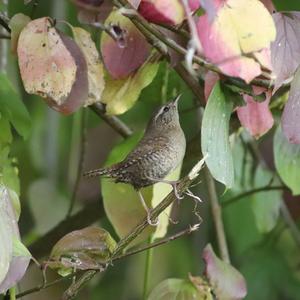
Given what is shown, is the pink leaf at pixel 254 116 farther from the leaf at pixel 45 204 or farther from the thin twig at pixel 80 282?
the leaf at pixel 45 204

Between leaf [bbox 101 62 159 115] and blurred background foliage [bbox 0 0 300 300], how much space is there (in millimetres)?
398

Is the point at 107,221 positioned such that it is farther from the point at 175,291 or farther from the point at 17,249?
the point at 17,249

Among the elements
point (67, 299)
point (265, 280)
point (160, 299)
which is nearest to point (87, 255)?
point (67, 299)

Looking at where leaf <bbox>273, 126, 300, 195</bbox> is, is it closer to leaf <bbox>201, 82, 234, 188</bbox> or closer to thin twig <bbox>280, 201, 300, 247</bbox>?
leaf <bbox>201, 82, 234, 188</bbox>

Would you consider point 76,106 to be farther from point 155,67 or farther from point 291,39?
point 291,39

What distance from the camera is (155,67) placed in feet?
3.87

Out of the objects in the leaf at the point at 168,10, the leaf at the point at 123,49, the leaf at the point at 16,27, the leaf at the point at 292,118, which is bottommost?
the leaf at the point at 292,118

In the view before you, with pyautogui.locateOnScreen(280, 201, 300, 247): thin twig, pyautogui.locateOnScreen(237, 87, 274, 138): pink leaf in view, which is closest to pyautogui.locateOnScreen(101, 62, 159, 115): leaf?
pyautogui.locateOnScreen(237, 87, 274, 138): pink leaf

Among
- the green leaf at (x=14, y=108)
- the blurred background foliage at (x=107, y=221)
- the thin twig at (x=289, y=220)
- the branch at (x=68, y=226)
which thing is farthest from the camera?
the thin twig at (x=289, y=220)

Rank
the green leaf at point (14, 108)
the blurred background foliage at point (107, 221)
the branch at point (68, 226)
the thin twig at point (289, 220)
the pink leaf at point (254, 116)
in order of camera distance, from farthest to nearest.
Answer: the thin twig at point (289, 220) → the blurred background foliage at point (107, 221) → the branch at point (68, 226) → the green leaf at point (14, 108) → the pink leaf at point (254, 116)

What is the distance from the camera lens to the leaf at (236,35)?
3.08 ft

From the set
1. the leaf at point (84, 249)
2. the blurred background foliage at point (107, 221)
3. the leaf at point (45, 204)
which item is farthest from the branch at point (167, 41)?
the leaf at point (45, 204)

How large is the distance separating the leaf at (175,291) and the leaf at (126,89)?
0.23 metres

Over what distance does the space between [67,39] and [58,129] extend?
1005 millimetres
